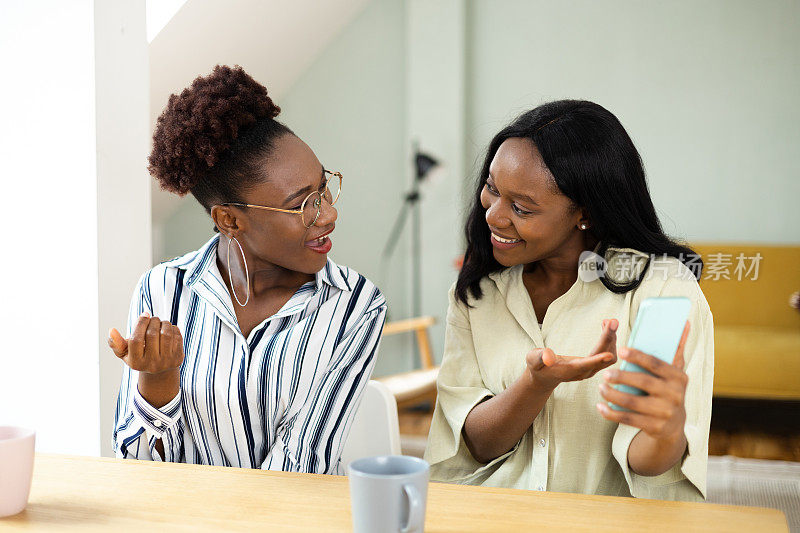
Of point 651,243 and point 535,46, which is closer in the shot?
point 651,243

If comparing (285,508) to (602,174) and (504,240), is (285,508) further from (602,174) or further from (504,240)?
(602,174)

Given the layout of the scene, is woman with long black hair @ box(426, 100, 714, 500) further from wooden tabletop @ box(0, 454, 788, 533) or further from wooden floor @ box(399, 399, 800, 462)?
wooden floor @ box(399, 399, 800, 462)

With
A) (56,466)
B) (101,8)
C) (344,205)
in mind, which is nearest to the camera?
(56,466)

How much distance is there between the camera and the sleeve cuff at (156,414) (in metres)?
1.13

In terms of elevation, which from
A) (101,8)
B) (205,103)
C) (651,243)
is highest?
(101,8)

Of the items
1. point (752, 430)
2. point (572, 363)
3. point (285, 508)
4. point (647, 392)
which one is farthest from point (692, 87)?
point (285, 508)

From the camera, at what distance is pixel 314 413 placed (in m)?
1.21

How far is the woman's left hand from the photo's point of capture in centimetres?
78

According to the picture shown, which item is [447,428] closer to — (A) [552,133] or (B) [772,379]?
(A) [552,133]

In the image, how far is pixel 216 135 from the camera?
126 centimetres

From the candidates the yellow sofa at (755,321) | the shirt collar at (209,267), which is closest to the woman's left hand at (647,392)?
the shirt collar at (209,267)

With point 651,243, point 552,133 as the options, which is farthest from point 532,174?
point 651,243

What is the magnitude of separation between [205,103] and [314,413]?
530 mm

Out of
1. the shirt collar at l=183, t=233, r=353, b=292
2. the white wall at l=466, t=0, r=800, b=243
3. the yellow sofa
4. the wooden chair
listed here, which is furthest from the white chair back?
the white wall at l=466, t=0, r=800, b=243
